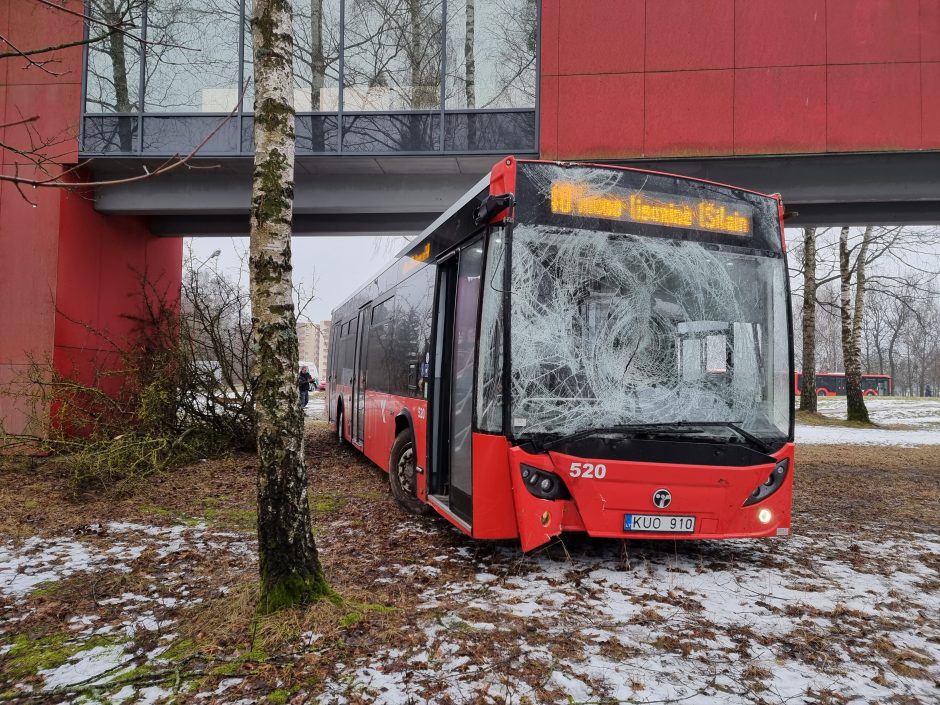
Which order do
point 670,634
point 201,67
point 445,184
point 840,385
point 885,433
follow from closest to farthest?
point 670,634
point 201,67
point 445,184
point 885,433
point 840,385

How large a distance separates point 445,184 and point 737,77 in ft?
18.8

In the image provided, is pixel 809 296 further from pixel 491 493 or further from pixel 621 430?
pixel 491 493

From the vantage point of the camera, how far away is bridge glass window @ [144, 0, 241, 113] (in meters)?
12.8

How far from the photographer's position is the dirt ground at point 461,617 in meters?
3.32

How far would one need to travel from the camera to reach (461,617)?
13.7 feet

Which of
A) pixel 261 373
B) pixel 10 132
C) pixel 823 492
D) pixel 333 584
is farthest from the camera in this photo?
pixel 10 132

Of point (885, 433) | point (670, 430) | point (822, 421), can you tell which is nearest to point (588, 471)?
point (670, 430)

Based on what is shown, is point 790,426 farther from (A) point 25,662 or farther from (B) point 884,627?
(A) point 25,662

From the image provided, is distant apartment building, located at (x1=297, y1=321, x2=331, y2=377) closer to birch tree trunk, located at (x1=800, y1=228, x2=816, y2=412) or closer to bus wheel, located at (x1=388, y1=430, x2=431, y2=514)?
bus wheel, located at (x1=388, y1=430, x2=431, y2=514)

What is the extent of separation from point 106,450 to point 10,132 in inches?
315

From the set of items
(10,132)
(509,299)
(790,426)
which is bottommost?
(790,426)

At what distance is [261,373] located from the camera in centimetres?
398

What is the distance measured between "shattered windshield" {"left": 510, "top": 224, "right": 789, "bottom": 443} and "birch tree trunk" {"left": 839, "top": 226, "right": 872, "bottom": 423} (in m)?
16.6

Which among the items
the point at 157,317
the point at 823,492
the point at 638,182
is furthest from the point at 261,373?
the point at 157,317
